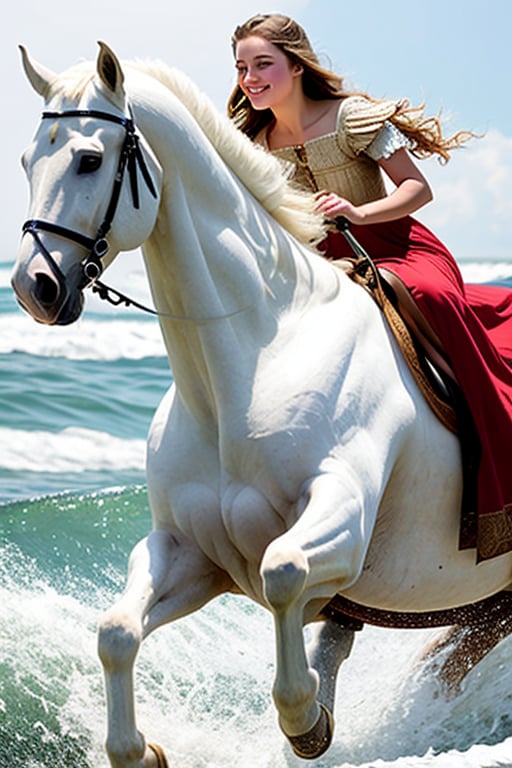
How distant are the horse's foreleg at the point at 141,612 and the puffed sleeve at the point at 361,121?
1280 millimetres

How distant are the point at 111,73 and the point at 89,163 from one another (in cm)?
23

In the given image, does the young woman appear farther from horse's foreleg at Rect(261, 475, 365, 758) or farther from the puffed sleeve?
horse's foreleg at Rect(261, 475, 365, 758)

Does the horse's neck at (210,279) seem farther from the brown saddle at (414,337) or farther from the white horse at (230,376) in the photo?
the brown saddle at (414,337)

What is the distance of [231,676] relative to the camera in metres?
5.83

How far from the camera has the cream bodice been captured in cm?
411

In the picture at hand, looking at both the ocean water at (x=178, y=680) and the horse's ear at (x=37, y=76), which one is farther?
the ocean water at (x=178, y=680)

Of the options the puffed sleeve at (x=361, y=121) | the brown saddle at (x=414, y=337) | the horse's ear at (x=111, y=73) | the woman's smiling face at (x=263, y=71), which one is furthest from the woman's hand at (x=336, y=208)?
the horse's ear at (x=111, y=73)

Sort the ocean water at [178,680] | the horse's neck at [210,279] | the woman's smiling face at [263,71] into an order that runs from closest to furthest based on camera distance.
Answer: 1. the horse's neck at [210,279]
2. the woman's smiling face at [263,71]
3. the ocean water at [178,680]

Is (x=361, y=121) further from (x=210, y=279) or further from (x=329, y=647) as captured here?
(x=329, y=647)

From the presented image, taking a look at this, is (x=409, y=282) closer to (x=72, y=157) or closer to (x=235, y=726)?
(x=72, y=157)

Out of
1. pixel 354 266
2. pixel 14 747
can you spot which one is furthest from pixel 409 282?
pixel 14 747

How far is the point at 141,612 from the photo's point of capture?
3.50 meters

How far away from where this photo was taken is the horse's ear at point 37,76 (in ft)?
10.9

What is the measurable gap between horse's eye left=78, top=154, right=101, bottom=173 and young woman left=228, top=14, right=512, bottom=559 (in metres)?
0.81
